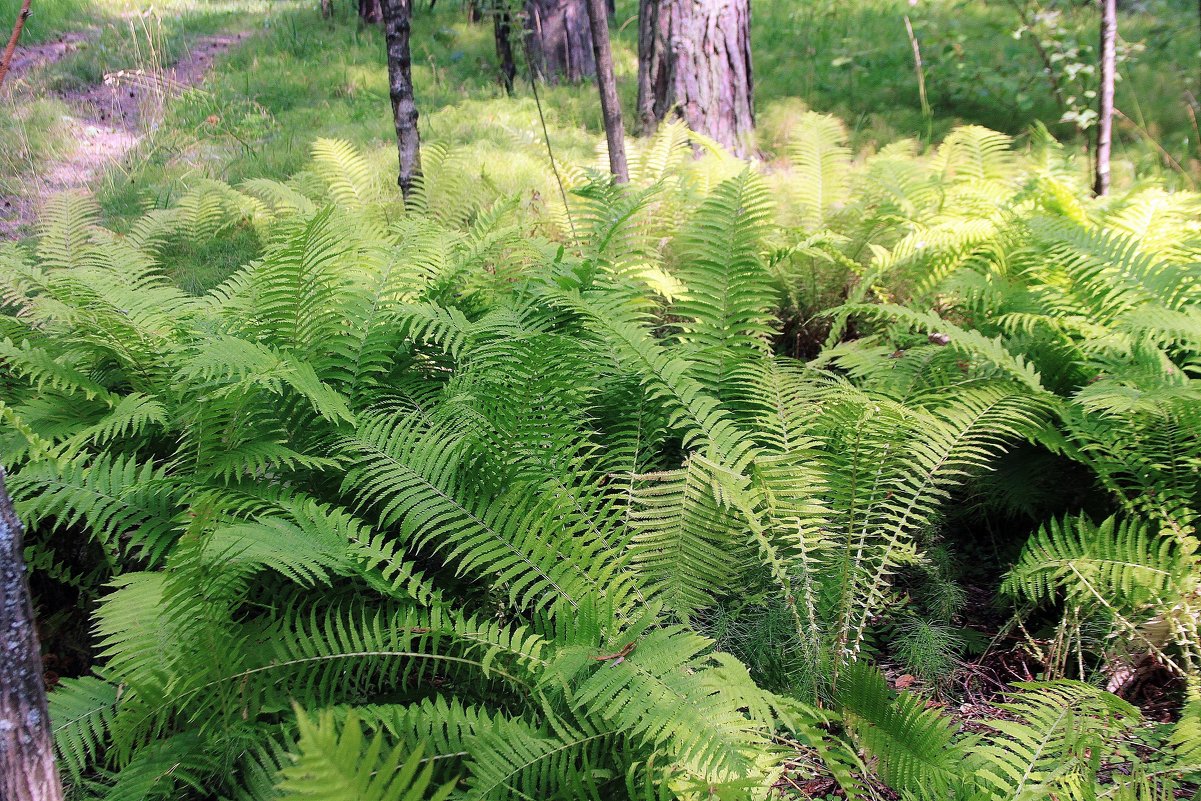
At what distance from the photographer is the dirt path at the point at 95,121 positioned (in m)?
4.68

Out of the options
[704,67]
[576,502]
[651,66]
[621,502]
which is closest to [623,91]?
[651,66]

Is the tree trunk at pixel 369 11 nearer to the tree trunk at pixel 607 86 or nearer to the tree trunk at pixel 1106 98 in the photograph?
the tree trunk at pixel 607 86

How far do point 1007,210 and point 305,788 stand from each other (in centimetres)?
354

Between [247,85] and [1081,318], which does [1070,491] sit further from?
[247,85]

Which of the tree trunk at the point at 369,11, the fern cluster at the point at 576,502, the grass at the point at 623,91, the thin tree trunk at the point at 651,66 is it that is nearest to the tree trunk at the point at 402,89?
the grass at the point at 623,91

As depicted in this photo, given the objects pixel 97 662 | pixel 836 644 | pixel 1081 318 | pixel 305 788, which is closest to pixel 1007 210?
pixel 1081 318

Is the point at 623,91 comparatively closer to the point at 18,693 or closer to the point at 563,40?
the point at 563,40

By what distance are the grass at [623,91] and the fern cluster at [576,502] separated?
2.01 m

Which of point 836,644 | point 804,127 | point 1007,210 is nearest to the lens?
point 836,644

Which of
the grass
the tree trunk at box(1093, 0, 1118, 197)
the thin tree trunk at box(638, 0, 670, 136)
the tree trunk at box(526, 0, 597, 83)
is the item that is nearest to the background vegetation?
the tree trunk at box(1093, 0, 1118, 197)

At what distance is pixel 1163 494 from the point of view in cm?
242

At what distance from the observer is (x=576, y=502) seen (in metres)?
2.24

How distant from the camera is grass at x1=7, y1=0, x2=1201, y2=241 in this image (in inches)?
209

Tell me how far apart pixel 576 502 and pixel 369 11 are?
8.98 meters
